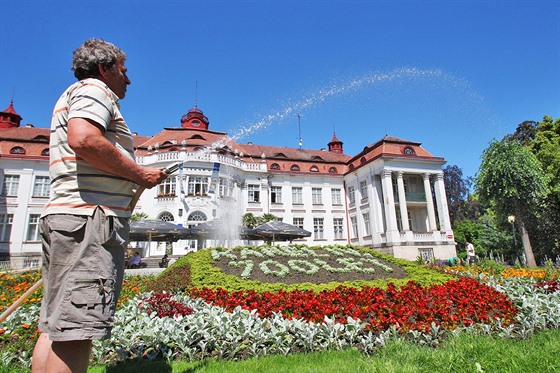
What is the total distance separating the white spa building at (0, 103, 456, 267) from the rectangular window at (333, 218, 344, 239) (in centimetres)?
10

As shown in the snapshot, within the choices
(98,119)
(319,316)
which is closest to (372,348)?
(319,316)

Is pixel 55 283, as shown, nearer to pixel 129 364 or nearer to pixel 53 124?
pixel 53 124

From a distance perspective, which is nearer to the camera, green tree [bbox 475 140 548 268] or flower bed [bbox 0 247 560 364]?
flower bed [bbox 0 247 560 364]

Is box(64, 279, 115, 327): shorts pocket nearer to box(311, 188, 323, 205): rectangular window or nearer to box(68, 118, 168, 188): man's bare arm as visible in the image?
box(68, 118, 168, 188): man's bare arm

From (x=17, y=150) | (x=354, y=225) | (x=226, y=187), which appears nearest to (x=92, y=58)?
(x=226, y=187)

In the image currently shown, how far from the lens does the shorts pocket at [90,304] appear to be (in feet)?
Result: 6.04

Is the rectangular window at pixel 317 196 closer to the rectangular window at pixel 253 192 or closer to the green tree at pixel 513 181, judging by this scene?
the rectangular window at pixel 253 192

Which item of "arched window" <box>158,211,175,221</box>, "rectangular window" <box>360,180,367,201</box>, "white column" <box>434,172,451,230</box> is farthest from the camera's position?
"rectangular window" <box>360,180,367,201</box>

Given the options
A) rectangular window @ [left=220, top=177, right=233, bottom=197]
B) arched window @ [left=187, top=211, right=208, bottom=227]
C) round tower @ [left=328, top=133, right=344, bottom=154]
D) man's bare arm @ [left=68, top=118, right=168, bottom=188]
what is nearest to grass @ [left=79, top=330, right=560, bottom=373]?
man's bare arm @ [left=68, top=118, right=168, bottom=188]

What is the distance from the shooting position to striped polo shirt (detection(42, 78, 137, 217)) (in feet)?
6.78

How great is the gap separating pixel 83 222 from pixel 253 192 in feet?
96.2

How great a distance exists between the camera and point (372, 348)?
4023 millimetres

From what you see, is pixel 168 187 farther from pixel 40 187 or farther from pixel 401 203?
pixel 401 203

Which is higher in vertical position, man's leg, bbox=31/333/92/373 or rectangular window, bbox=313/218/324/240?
rectangular window, bbox=313/218/324/240
